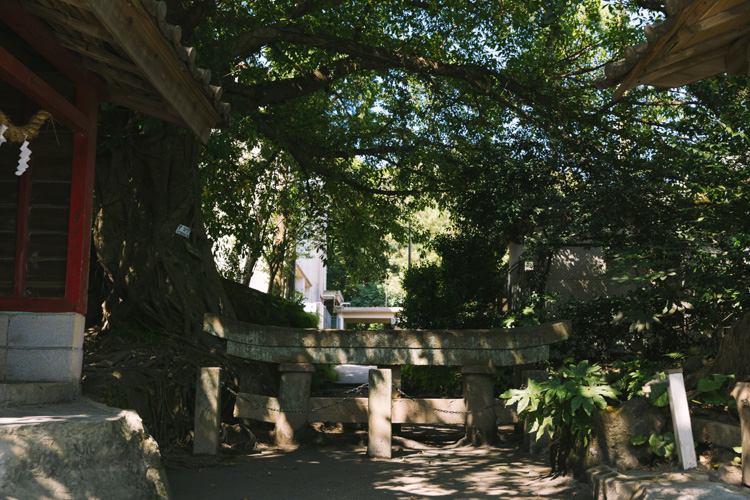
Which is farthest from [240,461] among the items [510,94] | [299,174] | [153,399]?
[299,174]

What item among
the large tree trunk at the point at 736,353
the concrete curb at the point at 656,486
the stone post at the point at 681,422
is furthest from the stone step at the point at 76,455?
the large tree trunk at the point at 736,353

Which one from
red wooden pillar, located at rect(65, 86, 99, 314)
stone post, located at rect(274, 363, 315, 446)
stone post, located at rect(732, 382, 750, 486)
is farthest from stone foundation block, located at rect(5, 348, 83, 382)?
stone post, located at rect(732, 382, 750, 486)

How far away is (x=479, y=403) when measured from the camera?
8.73 m

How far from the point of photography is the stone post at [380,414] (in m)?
8.16

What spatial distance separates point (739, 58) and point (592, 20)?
902 cm

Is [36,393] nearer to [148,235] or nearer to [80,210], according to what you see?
[80,210]

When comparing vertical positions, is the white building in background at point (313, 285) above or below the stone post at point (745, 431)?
above

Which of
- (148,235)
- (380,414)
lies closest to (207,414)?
(380,414)

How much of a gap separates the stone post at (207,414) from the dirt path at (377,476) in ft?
1.03

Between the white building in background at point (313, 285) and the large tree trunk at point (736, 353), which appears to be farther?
the white building in background at point (313, 285)

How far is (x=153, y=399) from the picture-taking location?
27.2ft

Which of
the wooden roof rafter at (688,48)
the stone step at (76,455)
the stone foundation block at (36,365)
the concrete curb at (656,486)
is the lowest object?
the concrete curb at (656,486)

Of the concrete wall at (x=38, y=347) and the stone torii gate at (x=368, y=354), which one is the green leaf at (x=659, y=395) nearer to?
the stone torii gate at (x=368, y=354)

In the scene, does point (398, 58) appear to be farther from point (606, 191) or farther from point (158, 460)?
point (158, 460)
